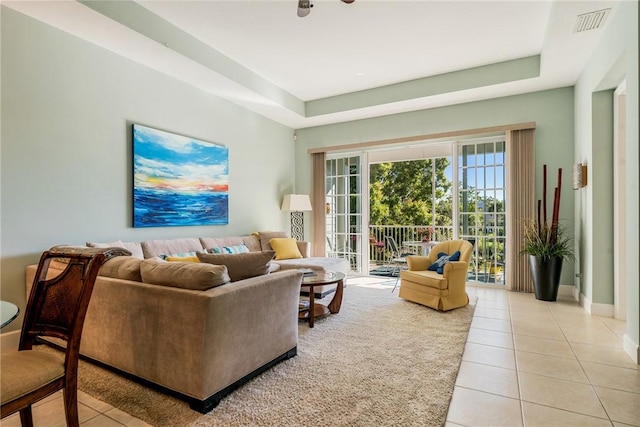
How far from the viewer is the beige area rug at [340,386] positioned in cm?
187

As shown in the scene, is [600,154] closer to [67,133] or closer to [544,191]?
[544,191]

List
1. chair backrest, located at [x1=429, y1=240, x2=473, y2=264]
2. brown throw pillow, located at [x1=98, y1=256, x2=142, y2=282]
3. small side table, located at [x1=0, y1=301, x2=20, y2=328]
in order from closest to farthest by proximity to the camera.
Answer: small side table, located at [x1=0, y1=301, x2=20, y2=328]
brown throw pillow, located at [x1=98, y1=256, x2=142, y2=282]
chair backrest, located at [x1=429, y1=240, x2=473, y2=264]

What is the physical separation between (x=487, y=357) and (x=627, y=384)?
2.78ft

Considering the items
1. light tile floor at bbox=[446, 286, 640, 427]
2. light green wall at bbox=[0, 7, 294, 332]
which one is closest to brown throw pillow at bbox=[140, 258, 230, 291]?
light tile floor at bbox=[446, 286, 640, 427]

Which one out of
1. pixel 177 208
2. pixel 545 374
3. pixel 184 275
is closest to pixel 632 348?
pixel 545 374

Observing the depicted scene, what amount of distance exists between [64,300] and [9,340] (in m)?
1.93

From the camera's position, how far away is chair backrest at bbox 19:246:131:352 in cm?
158

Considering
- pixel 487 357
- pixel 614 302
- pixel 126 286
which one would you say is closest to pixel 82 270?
pixel 126 286

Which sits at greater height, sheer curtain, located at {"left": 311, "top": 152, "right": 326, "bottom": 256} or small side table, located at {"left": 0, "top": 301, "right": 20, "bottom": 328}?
sheer curtain, located at {"left": 311, "top": 152, "right": 326, "bottom": 256}

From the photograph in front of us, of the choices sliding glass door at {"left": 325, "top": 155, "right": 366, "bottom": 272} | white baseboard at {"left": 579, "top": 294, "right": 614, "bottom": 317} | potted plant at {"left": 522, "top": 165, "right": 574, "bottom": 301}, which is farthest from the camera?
sliding glass door at {"left": 325, "top": 155, "right": 366, "bottom": 272}

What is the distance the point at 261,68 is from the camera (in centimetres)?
464

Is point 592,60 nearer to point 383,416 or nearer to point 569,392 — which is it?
point 569,392

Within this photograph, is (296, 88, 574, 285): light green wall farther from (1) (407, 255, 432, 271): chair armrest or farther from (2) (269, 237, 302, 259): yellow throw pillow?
(2) (269, 237, 302, 259): yellow throw pillow

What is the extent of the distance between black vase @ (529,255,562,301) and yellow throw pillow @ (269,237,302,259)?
338 cm
